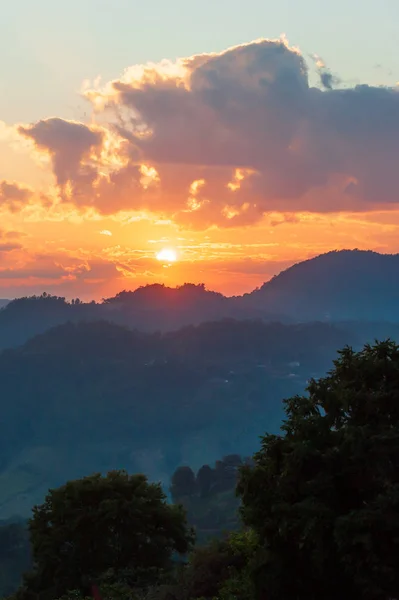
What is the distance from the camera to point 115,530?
1702 inches

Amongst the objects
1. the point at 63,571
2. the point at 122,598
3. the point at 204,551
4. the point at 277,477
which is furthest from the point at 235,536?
the point at 63,571

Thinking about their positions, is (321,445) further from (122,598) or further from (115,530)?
(115,530)

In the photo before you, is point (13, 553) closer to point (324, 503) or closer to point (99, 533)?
point (99, 533)

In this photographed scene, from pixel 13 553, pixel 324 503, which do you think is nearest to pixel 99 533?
pixel 324 503

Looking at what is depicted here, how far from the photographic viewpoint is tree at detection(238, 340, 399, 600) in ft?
72.7

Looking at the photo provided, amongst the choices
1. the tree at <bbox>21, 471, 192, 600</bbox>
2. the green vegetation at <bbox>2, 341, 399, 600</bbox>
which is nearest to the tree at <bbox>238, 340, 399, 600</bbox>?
the green vegetation at <bbox>2, 341, 399, 600</bbox>

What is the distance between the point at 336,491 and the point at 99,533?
23.7m

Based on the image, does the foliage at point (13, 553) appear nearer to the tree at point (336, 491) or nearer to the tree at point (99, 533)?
the tree at point (99, 533)

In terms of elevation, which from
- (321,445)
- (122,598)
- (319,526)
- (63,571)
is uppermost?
(321,445)

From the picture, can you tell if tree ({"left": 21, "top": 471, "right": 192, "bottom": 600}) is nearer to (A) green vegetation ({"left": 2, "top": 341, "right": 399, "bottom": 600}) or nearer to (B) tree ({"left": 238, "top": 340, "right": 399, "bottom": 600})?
(A) green vegetation ({"left": 2, "top": 341, "right": 399, "bottom": 600})

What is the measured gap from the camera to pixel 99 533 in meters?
43.1

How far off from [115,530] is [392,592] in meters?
24.6

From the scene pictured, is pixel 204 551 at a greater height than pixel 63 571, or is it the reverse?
pixel 204 551

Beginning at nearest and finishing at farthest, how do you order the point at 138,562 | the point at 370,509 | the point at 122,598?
the point at 370,509
the point at 122,598
the point at 138,562
